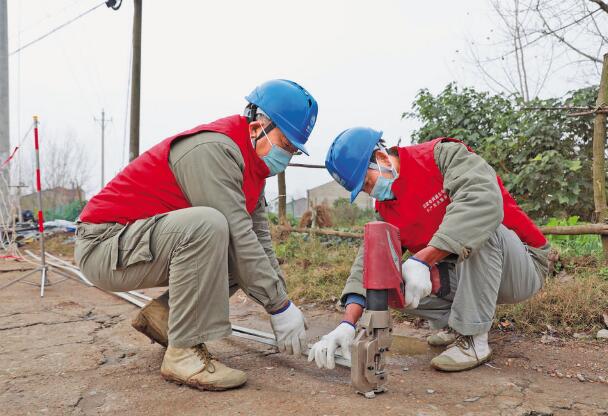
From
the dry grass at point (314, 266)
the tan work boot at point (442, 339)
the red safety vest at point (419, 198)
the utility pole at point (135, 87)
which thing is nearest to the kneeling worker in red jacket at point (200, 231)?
the red safety vest at point (419, 198)

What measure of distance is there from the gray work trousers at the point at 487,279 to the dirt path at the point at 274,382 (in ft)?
0.75

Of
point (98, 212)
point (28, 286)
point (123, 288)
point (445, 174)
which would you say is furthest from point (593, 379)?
point (28, 286)

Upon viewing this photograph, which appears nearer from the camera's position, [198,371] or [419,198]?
[198,371]

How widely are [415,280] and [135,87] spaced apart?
891 centimetres

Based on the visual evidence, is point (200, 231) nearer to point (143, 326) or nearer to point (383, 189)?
point (143, 326)

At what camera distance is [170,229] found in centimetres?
204

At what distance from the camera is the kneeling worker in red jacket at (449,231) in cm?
200

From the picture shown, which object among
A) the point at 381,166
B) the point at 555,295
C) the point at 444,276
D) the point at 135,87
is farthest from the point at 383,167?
the point at 135,87

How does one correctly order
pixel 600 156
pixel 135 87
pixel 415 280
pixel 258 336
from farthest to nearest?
pixel 135 87 < pixel 600 156 < pixel 258 336 < pixel 415 280

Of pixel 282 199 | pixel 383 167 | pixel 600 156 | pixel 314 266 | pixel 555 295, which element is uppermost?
pixel 600 156

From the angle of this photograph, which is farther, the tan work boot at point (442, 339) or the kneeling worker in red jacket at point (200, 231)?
the tan work boot at point (442, 339)

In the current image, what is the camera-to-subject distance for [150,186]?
219 centimetres

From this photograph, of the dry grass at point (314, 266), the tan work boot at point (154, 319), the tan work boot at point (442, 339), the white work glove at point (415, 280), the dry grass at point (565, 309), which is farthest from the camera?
the dry grass at point (314, 266)

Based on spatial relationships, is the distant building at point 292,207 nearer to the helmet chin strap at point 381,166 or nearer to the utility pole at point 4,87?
the helmet chin strap at point 381,166
